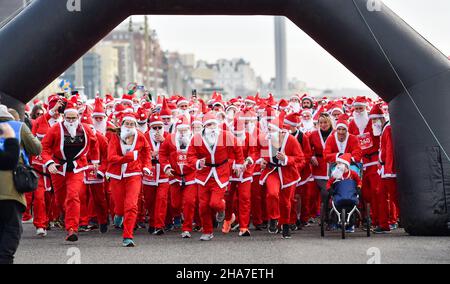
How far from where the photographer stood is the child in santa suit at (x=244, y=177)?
48.9 feet

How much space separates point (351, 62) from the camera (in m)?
14.2

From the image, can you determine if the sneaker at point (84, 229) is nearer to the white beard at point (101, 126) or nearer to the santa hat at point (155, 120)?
the white beard at point (101, 126)

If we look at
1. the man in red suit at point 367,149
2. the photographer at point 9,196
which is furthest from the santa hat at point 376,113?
the photographer at point 9,196

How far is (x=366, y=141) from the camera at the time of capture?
51.5ft

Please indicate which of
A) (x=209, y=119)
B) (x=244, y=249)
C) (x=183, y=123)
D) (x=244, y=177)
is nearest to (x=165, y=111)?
(x=183, y=123)

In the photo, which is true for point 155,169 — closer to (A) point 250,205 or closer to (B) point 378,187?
(A) point 250,205

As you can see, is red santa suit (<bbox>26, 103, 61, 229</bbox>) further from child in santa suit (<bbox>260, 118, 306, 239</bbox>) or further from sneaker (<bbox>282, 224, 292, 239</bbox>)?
sneaker (<bbox>282, 224, 292, 239</bbox>)

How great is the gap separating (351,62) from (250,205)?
119 inches

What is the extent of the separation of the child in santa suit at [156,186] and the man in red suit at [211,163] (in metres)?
1.04

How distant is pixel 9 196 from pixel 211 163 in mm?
5326

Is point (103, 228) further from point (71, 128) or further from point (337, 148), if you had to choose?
point (337, 148)

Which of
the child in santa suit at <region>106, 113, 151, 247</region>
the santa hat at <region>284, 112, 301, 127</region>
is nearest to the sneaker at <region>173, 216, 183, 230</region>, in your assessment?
the child in santa suit at <region>106, 113, 151, 247</region>

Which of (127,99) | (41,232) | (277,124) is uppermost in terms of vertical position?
(127,99)

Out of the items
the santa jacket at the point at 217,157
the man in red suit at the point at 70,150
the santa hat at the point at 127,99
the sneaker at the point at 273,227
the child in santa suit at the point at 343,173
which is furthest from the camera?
→ the santa hat at the point at 127,99
